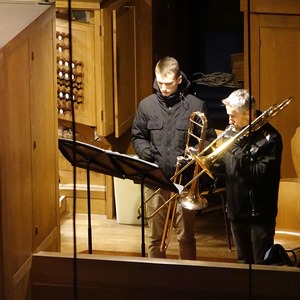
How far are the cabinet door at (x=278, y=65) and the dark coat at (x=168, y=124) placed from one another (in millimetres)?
765

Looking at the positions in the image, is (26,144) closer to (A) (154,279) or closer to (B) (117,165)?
(B) (117,165)

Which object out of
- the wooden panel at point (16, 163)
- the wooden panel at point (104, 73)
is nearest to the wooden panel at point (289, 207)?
the wooden panel at point (104, 73)

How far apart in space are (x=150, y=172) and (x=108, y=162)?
25 cm

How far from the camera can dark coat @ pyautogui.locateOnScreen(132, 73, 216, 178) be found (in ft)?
20.1

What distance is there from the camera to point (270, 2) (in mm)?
6652

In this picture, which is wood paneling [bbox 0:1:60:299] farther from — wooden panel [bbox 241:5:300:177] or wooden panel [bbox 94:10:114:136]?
wooden panel [bbox 241:5:300:177]

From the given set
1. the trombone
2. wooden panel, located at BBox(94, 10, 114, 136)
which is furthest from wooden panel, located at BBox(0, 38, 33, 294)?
wooden panel, located at BBox(94, 10, 114, 136)

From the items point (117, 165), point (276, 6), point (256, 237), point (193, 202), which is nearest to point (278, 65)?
point (276, 6)

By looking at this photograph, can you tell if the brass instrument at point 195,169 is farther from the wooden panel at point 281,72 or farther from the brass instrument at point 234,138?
the wooden panel at point 281,72

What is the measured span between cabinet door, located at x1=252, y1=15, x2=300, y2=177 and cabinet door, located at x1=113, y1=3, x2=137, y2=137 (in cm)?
98

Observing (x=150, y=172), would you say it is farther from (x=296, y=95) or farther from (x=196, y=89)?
(x=196, y=89)

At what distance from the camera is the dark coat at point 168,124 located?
6.12 m

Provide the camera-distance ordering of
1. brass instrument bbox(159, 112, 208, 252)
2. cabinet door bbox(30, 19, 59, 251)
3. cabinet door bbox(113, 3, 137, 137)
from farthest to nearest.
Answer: cabinet door bbox(113, 3, 137, 137), brass instrument bbox(159, 112, 208, 252), cabinet door bbox(30, 19, 59, 251)

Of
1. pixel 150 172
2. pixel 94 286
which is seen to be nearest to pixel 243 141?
pixel 150 172
